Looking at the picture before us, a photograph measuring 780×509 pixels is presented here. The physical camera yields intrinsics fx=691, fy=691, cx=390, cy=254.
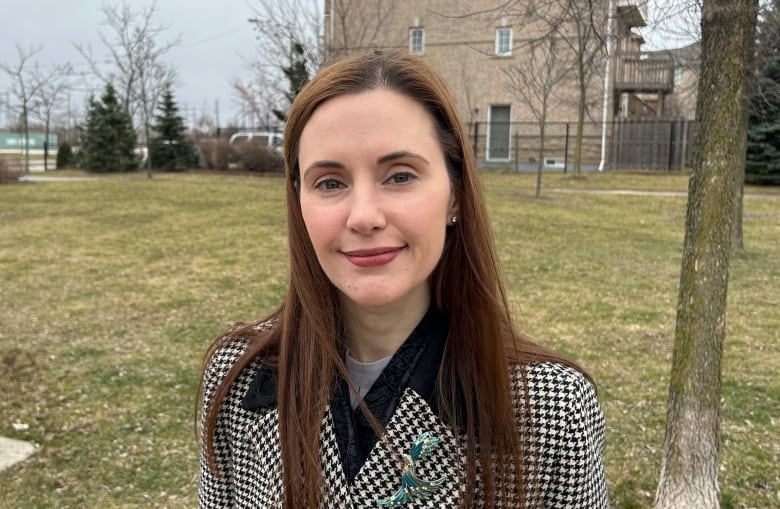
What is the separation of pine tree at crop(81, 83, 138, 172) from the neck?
28413 millimetres

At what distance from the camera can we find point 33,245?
425 inches

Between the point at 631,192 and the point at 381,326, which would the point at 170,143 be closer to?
the point at 631,192

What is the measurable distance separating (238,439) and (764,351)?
18.1 feet

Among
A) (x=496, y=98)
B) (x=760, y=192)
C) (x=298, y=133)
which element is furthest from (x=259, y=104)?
(x=298, y=133)

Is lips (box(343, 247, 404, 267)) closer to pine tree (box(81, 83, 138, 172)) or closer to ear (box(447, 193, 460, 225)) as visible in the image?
ear (box(447, 193, 460, 225))

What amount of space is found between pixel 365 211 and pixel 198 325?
5.78m

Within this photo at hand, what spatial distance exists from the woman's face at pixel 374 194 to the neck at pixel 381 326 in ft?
0.33

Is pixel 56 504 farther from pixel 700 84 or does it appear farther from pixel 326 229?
pixel 700 84

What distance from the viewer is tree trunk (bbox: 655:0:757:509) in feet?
9.12

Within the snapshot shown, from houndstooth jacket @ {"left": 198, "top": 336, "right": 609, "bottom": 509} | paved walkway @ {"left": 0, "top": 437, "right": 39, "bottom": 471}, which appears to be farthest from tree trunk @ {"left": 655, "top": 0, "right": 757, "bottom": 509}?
paved walkway @ {"left": 0, "top": 437, "right": 39, "bottom": 471}

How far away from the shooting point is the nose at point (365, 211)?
1.27 m

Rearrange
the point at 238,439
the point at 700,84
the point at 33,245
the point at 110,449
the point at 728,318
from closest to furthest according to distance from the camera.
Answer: the point at 238,439
the point at 700,84
the point at 110,449
the point at 728,318
the point at 33,245

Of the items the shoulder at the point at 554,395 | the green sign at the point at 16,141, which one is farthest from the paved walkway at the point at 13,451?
the green sign at the point at 16,141

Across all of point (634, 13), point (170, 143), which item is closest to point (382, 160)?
point (634, 13)
